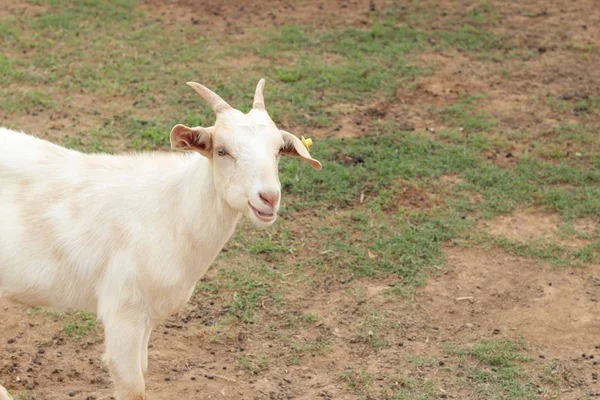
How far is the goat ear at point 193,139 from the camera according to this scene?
15.3 feet

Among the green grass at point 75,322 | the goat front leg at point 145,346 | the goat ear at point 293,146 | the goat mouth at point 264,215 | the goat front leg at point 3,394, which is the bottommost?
the green grass at point 75,322

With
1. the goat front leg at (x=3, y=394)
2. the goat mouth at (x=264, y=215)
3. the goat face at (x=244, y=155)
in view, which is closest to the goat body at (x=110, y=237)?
the goat face at (x=244, y=155)

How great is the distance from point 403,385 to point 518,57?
5642 millimetres

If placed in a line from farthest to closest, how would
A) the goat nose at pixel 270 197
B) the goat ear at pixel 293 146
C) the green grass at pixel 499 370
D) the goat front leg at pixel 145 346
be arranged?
1. the green grass at pixel 499 370
2. the goat front leg at pixel 145 346
3. the goat ear at pixel 293 146
4. the goat nose at pixel 270 197

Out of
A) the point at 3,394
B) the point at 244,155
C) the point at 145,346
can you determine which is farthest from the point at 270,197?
the point at 3,394

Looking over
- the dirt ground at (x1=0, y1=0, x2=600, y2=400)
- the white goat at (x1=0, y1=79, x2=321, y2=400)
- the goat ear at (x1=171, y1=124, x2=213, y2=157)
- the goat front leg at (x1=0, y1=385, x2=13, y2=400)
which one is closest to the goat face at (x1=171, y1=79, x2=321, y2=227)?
the goat ear at (x1=171, y1=124, x2=213, y2=157)

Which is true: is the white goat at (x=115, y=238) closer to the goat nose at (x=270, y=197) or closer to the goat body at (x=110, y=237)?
the goat body at (x=110, y=237)

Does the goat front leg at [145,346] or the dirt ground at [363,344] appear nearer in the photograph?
the goat front leg at [145,346]

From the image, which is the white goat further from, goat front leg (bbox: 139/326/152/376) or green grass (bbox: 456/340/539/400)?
green grass (bbox: 456/340/539/400)

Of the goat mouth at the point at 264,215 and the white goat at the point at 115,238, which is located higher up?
the goat mouth at the point at 264,215

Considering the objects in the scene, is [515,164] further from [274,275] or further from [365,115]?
[274,275]

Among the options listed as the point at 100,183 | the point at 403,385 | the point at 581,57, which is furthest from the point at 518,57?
the point at 100,183

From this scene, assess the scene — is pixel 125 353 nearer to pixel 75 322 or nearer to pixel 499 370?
pixel 75 322

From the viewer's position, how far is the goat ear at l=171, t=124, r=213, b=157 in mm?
4672
